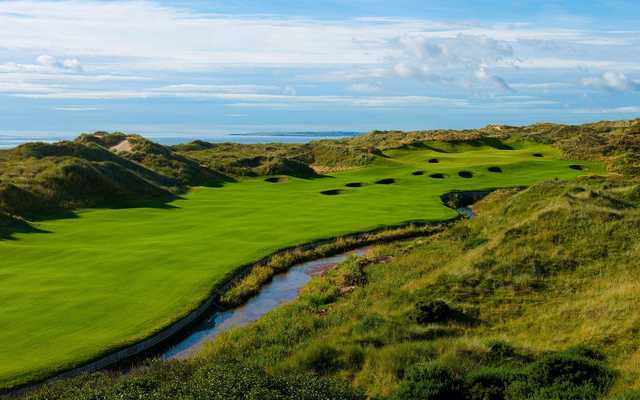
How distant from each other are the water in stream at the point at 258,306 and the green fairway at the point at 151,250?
1118 mm

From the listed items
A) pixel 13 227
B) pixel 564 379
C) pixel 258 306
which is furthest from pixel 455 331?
pixel 13 227

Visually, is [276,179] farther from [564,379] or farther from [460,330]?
[564,379]

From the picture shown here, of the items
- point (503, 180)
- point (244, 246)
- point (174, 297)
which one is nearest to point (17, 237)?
point (244, 246)

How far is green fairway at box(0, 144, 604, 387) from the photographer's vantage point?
66.2ft

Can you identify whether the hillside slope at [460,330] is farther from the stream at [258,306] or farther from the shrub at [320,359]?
the stream at [258,306]

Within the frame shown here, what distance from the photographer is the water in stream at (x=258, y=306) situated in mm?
21672

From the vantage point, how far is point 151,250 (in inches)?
1262

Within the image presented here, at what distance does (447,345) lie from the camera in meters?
17.7

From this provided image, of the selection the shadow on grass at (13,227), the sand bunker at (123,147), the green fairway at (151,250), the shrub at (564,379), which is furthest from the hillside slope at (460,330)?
the sand bunker at (123,147)

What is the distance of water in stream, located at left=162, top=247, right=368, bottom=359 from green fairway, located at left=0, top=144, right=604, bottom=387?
1.12 m

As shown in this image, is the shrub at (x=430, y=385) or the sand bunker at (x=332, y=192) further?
the sand bunker at (x=332, y=192)

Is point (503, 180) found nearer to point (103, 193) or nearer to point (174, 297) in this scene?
point (103, 193)

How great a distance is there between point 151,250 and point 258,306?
341 inches

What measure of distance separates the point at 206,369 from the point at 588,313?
500 inches
